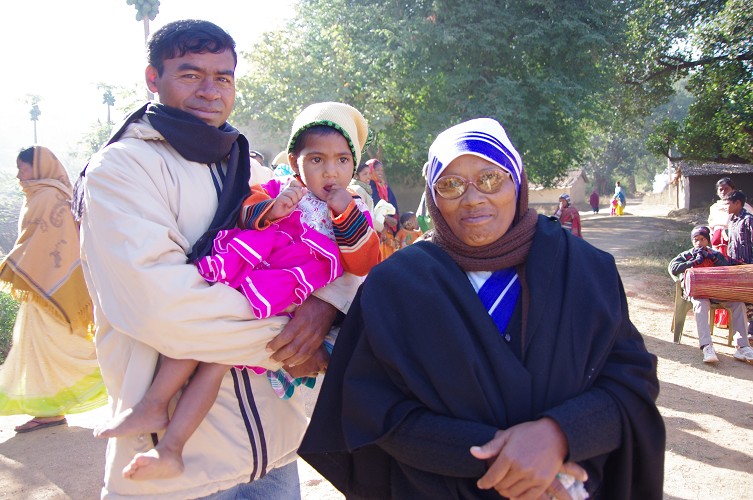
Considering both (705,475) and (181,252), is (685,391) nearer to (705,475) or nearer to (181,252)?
(705,475)

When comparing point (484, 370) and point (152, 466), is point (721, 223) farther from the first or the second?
point (152, 466)

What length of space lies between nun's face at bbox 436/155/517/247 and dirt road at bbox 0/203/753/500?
2781 mm

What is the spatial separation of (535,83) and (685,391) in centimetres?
1339

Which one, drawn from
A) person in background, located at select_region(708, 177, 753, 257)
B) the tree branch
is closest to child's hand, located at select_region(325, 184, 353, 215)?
person in background, located at select_region(708, 177, 753, 257)

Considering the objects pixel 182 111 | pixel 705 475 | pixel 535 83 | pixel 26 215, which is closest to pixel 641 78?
pixel 535 83

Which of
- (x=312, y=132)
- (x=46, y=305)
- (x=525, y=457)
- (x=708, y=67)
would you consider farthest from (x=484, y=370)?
(x=708, y=67)

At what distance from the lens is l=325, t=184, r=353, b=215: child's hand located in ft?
6.61

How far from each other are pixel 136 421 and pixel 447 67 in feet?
60.6

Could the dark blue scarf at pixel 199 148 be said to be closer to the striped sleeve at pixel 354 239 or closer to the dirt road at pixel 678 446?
the striped sleeve at pixel 354 239

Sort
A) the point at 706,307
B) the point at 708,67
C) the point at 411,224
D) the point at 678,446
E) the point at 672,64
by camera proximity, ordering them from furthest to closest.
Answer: the point at 672,64 < the point at 708,67 < the point at 411,224 < the point at 706,307 < the point at 678,446

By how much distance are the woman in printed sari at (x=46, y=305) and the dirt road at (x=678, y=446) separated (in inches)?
13.1

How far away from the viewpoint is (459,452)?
158 cm

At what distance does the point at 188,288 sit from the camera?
1.66m

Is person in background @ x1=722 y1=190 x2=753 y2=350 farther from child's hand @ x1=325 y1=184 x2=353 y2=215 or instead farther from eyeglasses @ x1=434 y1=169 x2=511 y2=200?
child's hand @ x1=325 y1=184 x2=353 y2=215
